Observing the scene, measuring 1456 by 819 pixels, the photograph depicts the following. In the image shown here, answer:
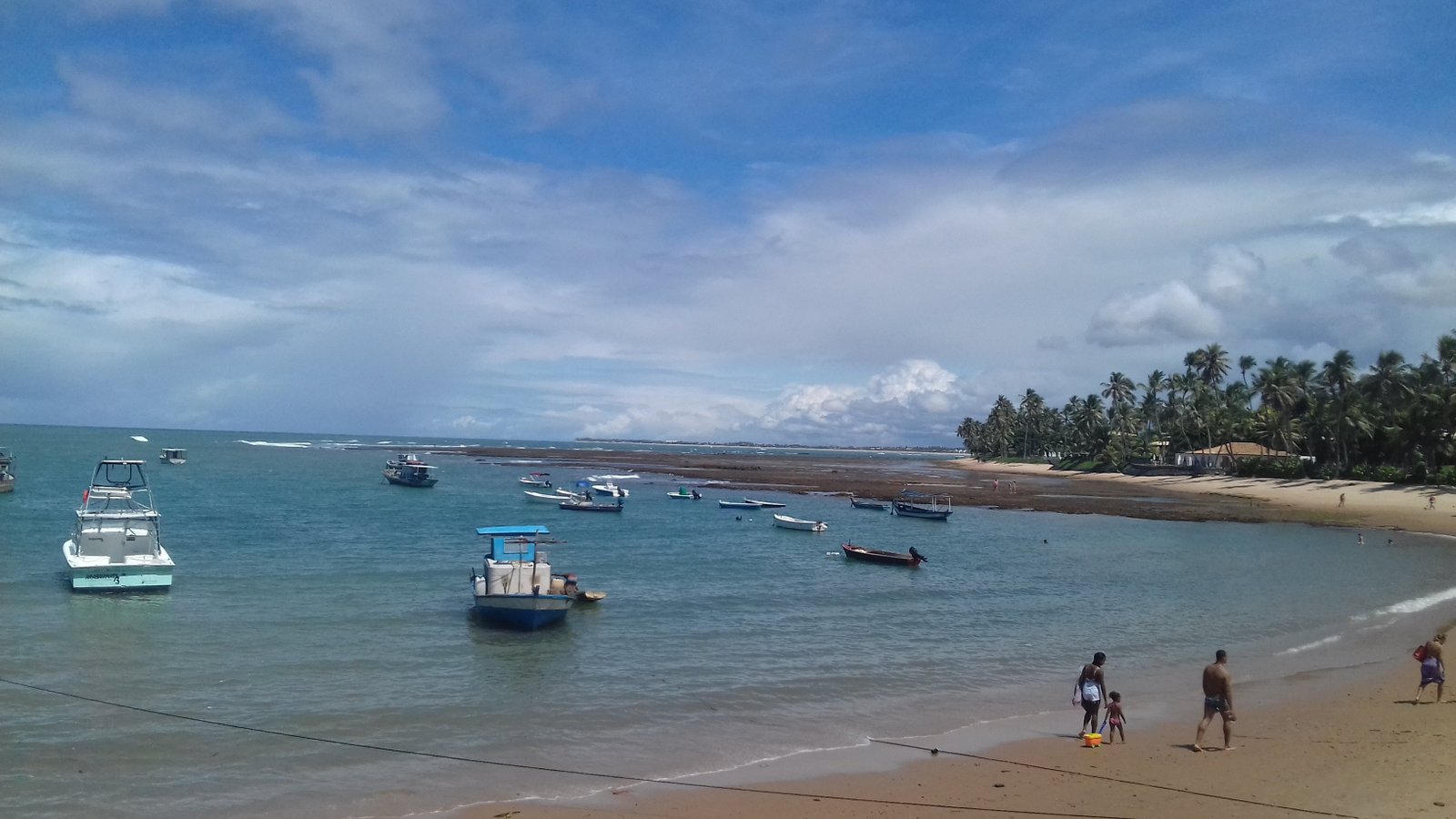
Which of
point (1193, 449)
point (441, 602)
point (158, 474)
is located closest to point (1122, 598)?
point (441, 602)

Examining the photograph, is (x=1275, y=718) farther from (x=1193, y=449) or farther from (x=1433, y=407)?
(x=1193, y=449)

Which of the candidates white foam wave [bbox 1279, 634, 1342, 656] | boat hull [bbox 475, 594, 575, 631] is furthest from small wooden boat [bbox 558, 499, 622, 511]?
white foam wave [bbox 1279, 634, 1342, 656]

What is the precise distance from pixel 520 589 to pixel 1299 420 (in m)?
95.7

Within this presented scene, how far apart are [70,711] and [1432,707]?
2671cm

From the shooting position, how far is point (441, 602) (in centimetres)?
3028

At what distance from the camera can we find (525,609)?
26.2 metres

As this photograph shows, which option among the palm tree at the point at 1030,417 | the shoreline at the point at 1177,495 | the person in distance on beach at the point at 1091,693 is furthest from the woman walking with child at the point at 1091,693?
the palm tree at the point at 1030,417

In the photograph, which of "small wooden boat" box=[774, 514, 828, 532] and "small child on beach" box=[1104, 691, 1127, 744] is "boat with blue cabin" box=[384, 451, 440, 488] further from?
"small child on beach" box=[1104, 691, 1127, 744]

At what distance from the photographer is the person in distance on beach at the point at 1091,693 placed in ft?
53.4

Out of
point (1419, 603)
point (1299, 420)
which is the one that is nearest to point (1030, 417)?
point (1299, 420)

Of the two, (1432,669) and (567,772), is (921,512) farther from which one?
(567,772)

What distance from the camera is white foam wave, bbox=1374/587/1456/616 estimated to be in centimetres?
3061

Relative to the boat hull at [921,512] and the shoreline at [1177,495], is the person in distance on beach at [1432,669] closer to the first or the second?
the shoreline at [1177,495]

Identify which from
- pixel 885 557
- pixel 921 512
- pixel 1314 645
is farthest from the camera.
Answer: pixel 921 512
